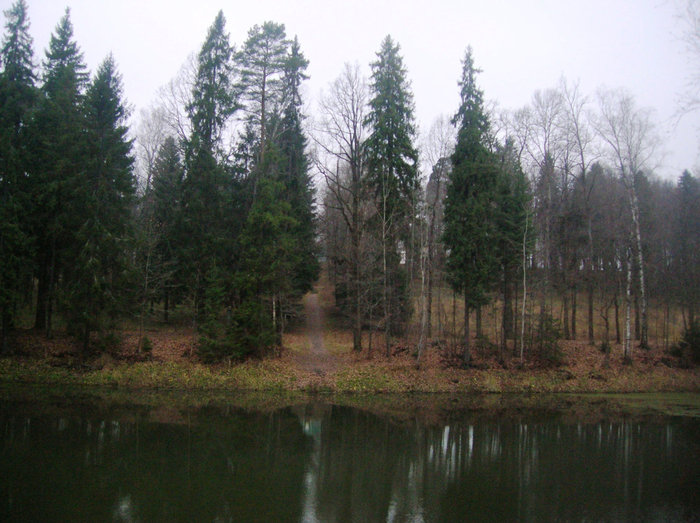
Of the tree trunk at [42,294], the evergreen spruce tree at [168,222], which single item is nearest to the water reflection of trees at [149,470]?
the evergreen spruce tree at [168,222]

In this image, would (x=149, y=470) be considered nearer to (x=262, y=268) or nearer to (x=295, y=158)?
(x=262, y=268)

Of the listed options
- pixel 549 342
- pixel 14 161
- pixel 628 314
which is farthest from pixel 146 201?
pixel 628 314

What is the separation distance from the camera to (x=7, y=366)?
68.8 ft

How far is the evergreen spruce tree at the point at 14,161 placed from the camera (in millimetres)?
20516

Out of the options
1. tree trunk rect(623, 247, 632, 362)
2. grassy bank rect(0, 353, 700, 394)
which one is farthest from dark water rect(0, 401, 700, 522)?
tree trunk rect(623, 247, 632, 362)

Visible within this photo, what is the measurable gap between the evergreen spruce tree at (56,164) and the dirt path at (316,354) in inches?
533

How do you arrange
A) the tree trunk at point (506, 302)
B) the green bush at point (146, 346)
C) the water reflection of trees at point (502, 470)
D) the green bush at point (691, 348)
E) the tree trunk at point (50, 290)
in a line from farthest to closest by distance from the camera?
the tree trunk at point (506, 302) → the green bush at point (691, 348) → the green bush at point (146, 346) → the tree trunk at point (50, 290) → the water reflection of trees at point (502, 470)

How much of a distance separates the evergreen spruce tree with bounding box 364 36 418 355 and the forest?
12 cm

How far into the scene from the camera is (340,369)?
24.4m

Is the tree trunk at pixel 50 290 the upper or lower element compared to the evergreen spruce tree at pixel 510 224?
lower

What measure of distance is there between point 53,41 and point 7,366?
1767 centimetres

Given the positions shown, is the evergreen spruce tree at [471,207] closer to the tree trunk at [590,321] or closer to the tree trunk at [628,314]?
the tree trunk at [628,314]

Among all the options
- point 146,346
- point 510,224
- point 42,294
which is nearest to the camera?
point 146,346

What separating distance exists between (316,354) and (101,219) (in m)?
13.7
